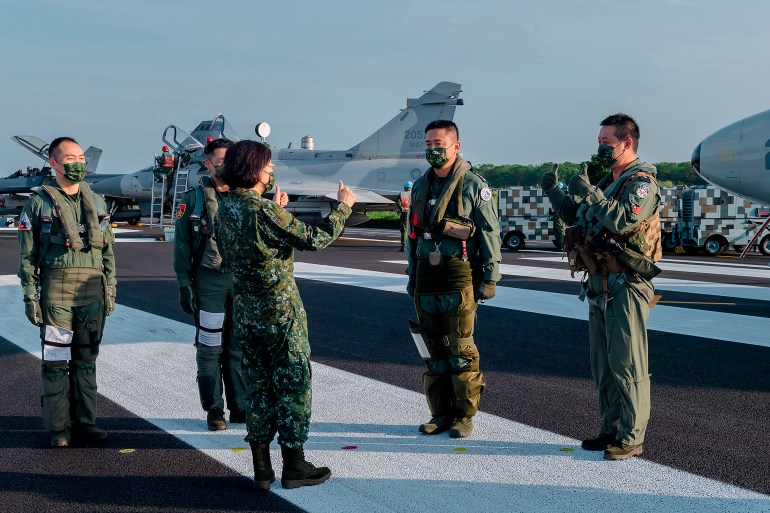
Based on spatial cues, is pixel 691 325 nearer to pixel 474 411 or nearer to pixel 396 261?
pixel 474 411

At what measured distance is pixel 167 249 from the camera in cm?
2258

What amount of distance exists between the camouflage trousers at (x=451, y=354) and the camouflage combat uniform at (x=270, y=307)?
1.16m

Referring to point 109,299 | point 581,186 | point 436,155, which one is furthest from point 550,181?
point 109,299

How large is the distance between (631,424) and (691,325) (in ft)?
17.0

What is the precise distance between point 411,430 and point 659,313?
20.3 feet

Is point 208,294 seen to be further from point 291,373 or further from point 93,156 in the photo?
point 93,156

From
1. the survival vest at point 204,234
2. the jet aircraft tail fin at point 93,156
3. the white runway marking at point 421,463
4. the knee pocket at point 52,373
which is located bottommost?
the white runway marking at point 421,463

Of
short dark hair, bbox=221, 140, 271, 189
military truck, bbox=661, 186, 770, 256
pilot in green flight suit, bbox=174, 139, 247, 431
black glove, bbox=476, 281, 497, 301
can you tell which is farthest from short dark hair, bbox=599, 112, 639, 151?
military truck, bbox=661, 186, 770, 256

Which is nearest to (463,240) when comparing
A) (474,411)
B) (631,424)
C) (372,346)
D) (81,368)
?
(474,411)

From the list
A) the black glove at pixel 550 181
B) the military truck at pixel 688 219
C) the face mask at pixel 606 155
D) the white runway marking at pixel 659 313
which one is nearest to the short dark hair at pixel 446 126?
the black glove at pixel 550 181

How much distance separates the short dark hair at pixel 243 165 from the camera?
392 centimetres

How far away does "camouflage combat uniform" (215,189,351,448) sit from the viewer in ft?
12.8

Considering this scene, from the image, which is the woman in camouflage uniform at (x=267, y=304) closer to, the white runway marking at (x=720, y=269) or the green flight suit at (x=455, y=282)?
the green flight suit at (x=455, y=282)

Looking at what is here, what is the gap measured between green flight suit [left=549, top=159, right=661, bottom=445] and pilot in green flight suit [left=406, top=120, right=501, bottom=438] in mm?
673
